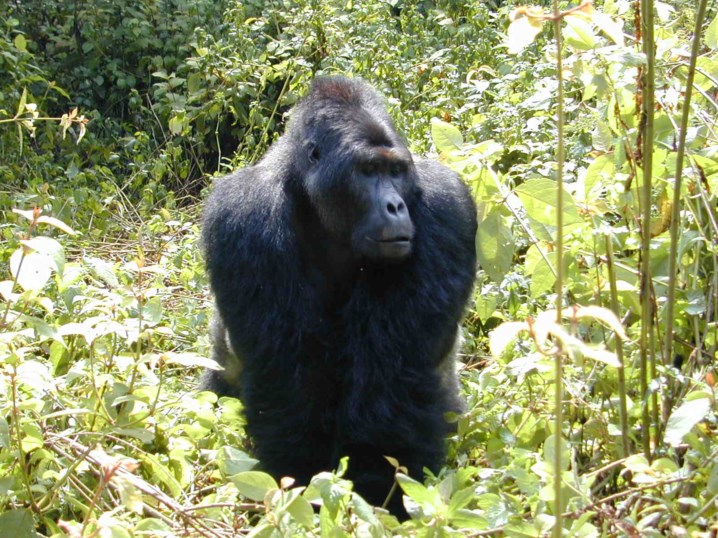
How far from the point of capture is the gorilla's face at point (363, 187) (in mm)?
3787

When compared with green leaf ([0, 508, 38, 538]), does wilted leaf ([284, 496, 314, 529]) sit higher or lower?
higher

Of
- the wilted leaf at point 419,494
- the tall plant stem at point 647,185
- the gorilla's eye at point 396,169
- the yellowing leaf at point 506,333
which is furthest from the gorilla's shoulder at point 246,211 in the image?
the yellowing leaf at point 506,333

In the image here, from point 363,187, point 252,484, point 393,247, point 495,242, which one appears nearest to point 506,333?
point 252,484

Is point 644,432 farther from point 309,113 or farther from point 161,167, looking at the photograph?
point 161,167

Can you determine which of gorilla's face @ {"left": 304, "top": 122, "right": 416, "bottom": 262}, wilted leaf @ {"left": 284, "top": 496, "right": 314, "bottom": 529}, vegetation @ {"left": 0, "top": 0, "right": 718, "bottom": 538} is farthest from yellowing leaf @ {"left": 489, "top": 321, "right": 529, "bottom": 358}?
gorilla's face @ {"left": 304, "top": 122, "right": 416, "bottom": 262}

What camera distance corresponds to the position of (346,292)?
13.3 feet

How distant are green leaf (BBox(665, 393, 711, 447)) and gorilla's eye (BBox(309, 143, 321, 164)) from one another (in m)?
2.15

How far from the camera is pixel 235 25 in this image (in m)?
7.66

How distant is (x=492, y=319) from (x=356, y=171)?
4.45ft

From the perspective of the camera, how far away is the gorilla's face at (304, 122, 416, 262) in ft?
12.4

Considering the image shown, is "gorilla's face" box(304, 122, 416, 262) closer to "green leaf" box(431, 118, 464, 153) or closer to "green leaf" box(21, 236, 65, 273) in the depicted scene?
"green leaf" box(431, 118, 464, 153)

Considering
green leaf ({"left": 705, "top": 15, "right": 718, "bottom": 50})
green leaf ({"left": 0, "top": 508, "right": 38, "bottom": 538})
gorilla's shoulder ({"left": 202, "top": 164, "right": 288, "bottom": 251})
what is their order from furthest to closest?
gorilla's shoulder ({"left": 202, "top": 164, "right": 288, "bottom": 251}) → green leaf ({"left": 705, "top": 15, "right": 718, "bottom": 50}) → green leaf ({"left": 0, "top": 508, "right": 38, "bottom": 538})

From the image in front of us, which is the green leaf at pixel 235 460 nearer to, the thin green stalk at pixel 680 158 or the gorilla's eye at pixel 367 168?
the thin green stalk at pixel 680 158

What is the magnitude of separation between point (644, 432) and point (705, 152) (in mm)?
816
